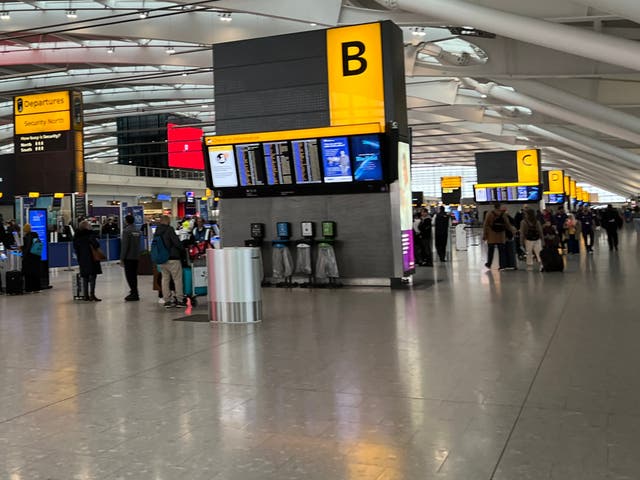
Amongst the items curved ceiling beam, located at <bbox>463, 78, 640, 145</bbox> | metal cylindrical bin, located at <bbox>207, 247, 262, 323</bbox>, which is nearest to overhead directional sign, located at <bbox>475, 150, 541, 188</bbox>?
curved ceiling beam, located at <bbox>463, 78, 640, 145</bbox>

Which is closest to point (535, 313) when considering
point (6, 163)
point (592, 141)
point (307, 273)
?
point (307, 273)

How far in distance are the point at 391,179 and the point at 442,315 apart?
4.38 meters

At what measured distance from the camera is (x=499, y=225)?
50.2 ft

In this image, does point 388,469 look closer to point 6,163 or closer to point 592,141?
point 6,163

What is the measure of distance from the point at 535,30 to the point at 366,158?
5.15 metres

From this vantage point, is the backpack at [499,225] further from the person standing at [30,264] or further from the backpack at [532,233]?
the person standing at [30,264]

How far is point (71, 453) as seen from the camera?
394 cm

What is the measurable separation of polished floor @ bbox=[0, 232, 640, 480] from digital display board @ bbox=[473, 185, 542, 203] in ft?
77.9

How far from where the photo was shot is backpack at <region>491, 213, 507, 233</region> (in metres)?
15.3

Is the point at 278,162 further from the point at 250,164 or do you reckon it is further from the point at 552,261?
the point at 552,261

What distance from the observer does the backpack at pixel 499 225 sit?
602 inches

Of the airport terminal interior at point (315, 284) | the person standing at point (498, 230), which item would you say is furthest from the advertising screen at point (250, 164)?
the person standing at point (498, 230)

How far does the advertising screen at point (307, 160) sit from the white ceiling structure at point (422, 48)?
4.21 m

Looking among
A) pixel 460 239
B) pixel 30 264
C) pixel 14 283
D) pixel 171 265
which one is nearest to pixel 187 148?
pixel 460 239
